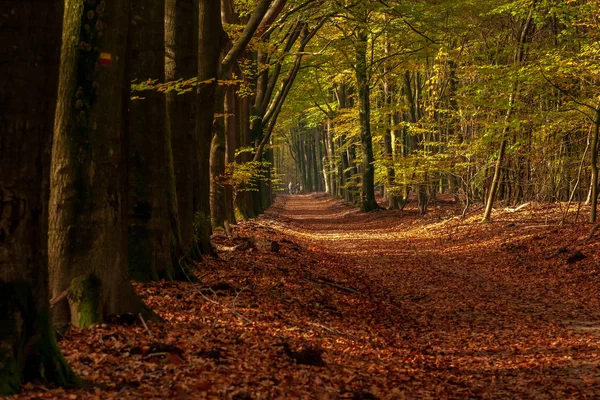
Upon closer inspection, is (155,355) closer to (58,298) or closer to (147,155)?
(58,298)

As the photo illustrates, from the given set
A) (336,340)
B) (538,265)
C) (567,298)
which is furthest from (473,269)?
(336,340)

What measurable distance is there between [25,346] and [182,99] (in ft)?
24.1

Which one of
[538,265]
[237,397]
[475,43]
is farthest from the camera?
[475,43]

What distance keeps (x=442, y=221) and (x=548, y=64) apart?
10.3 meters

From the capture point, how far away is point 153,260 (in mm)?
9445

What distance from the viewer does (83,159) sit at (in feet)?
21.9

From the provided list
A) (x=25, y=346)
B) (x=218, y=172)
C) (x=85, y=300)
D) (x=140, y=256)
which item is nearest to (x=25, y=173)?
(x=25, y=346)

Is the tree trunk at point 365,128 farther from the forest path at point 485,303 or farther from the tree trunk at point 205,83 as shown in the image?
the tree trunk at point 205,83

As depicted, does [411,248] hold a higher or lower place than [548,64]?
lower

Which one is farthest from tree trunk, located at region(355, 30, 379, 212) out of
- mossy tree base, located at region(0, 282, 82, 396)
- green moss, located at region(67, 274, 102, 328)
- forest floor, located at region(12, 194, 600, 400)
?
mossy tree base, located at region(0, 282, 82, 396)

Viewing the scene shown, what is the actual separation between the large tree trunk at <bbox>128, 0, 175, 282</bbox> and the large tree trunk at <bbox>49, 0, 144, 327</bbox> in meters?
2.15

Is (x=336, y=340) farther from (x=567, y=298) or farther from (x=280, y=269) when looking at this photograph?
(x=567, y=298)

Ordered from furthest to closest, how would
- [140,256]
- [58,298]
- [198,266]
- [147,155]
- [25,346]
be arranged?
1. [198,266]
2. [140,256]
3. [147,155]
4. [58,298]
5. [25,346]

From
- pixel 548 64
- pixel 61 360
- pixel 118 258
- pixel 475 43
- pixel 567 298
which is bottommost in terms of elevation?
pixel 567 298
